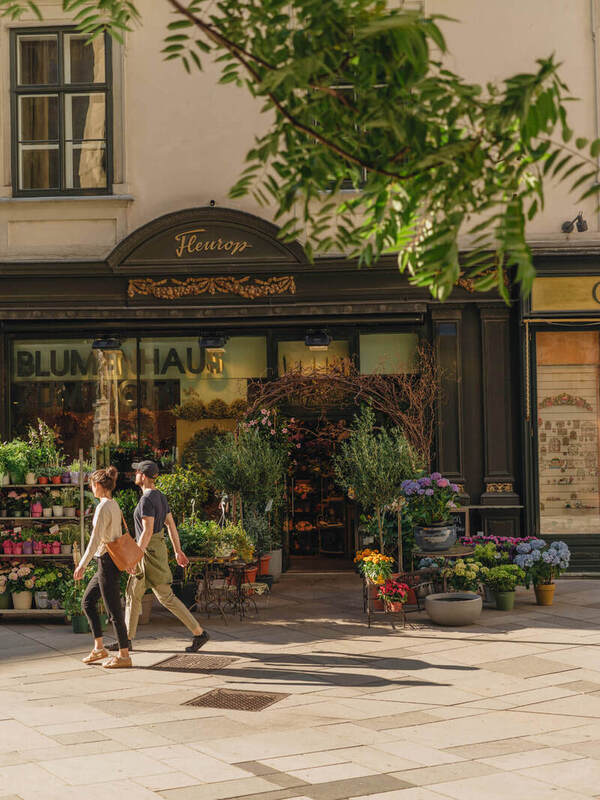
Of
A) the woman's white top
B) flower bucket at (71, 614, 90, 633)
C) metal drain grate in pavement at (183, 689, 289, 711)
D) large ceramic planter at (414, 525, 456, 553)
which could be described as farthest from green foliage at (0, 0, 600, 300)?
large ceramic planter at (414, 525, 456, 553)

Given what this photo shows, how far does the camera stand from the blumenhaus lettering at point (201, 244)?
16.4m

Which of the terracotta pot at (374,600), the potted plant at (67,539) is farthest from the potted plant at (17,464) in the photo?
the terracotta pot at (374,600)

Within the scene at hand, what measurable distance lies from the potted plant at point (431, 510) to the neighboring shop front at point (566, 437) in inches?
131

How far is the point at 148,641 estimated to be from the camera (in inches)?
459

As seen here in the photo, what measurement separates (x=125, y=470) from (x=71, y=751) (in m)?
9.30

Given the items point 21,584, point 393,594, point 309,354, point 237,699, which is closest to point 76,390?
point 309,354

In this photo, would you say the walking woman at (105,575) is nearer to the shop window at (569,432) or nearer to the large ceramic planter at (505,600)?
the large ceramic planter at (505,600)

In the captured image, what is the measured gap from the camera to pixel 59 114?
16812mm

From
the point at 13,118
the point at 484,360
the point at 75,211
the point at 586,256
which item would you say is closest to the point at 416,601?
the point at 484,360

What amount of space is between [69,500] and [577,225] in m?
8.14

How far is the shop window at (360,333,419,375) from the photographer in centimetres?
1652

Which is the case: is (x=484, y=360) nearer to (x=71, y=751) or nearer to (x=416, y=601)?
(x=416, y=601)

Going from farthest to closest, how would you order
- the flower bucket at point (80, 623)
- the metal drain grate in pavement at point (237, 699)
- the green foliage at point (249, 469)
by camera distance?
the green foliage at point (249, 469) → the flower bucket at point (80, 623) → the metal drain grate in pavement at point (237, 699)

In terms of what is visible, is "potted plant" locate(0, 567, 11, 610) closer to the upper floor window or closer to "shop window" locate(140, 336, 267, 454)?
"shop window" locate(140, 336, 267, 454)
